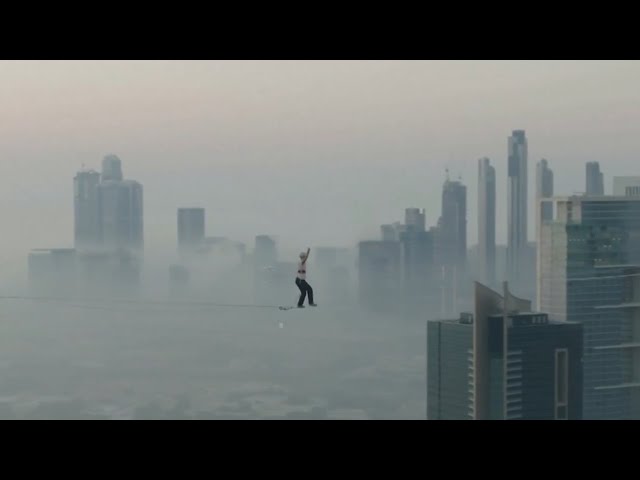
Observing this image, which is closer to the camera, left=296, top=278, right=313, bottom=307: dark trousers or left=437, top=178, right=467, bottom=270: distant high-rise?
left=296, top=278, right=313, bottom=307: dark trousers

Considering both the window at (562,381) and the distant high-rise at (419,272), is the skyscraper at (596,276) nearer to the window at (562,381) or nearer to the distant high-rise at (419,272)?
the window at (562,381)

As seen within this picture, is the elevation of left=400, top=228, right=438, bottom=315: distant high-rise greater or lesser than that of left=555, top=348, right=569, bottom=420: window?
greater

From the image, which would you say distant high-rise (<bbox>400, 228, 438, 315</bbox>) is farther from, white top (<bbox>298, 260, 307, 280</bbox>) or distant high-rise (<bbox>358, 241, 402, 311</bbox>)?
white top (<bbox>298, 260, 307, 280</bbox>)

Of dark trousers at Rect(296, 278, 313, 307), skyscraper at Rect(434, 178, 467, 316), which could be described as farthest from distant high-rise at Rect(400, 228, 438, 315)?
dark trousers at Rect(296, 278, 313, 307)

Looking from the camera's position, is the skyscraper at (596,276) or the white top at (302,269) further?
the skyscraper at (596,276)

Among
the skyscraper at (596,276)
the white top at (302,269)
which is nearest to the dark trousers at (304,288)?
the white top at (302,269)
